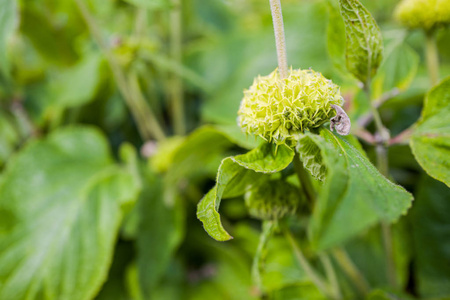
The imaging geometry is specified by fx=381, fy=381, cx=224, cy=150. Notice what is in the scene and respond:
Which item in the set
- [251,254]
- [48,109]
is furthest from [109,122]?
[251,254]

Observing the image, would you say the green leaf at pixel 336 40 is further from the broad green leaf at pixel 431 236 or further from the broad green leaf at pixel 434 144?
the broad green leaf at pixel 431 236

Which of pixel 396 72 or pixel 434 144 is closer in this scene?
pixel 434 144

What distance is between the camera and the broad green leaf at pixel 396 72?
0.56m

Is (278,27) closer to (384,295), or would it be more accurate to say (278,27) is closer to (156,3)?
(156,3)

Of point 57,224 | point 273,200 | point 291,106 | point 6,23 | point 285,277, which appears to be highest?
point 6,23

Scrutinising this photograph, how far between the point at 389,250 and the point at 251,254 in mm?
304

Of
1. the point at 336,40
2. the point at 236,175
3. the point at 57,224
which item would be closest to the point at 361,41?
the point at 336,40

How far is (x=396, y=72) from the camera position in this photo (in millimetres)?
595

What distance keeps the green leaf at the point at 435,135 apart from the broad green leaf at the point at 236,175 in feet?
0.45

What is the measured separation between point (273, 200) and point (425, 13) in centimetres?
36

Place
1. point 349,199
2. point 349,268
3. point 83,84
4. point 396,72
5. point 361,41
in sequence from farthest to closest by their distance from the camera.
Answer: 1. point 83,84
2. point 396,72
3. point 349,268
4. point 361,41
5. point 349,199

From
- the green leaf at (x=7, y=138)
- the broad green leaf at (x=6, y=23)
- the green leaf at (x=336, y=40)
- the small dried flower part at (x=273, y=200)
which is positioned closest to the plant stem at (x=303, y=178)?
the small dried flower part at (x=273, y=200)

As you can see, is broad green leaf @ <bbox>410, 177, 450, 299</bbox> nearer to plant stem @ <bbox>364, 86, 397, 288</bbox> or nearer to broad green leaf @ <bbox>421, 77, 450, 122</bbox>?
plant stem @ <bbox>364, 86, 397, 288</bbox>

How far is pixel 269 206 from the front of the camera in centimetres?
38
